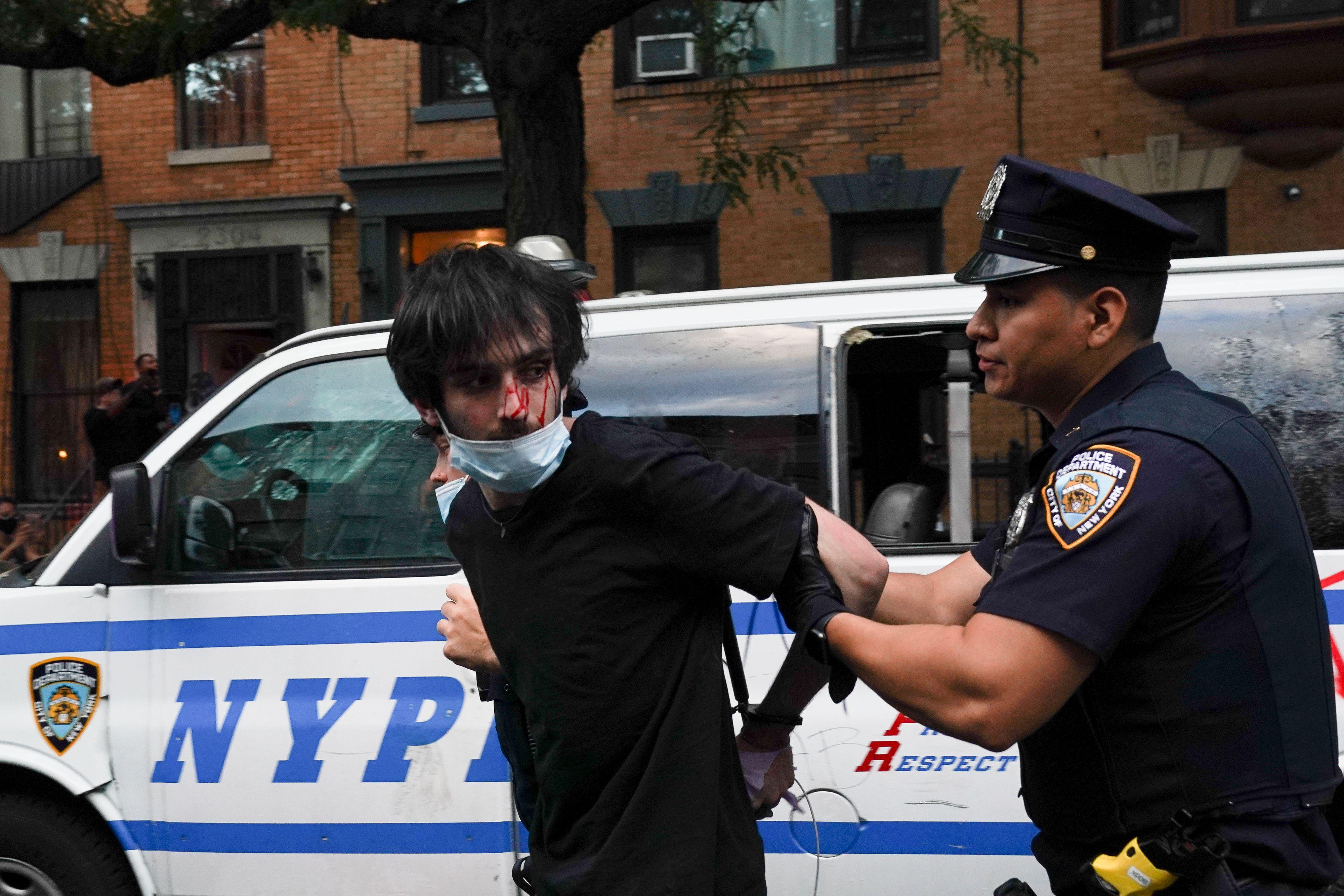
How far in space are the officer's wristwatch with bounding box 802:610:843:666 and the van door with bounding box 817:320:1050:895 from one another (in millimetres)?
1352

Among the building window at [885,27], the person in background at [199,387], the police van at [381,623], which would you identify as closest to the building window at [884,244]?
the building window at [885,27]

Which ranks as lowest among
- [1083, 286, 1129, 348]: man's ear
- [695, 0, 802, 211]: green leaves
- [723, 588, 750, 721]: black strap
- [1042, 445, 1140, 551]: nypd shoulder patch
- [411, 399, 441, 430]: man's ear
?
[723, 588, 750, 721]: black strap

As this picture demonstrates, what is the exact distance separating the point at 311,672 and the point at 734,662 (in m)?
1.78

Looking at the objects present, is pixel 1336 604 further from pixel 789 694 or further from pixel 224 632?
pixel 224 632

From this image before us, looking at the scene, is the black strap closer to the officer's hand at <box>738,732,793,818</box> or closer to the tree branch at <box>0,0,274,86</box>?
the officer's hand at <box>738,732,793,818</box>

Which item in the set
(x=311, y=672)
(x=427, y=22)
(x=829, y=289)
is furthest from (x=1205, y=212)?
(x=311, y=672)

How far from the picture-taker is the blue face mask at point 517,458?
1.92 meters

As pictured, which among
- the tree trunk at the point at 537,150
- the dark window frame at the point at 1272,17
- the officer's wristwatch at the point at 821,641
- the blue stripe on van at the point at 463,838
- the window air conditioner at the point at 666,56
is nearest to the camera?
the officer's wristwatch at the point at 821,641

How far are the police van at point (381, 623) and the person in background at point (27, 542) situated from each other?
7.40 feet

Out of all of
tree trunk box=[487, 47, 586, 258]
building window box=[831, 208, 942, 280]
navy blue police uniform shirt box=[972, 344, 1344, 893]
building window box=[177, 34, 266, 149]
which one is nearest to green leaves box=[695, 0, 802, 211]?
building window box=[831, 208, 942, 280]

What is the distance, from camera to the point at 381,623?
Result: 3.51 metres

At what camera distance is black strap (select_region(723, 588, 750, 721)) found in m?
2.06

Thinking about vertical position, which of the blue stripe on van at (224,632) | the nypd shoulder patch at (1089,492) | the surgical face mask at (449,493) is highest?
the nypd shoulder patch at (1089,492)

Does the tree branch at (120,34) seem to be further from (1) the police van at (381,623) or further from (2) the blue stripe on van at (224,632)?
(2) the blue stripe on van at (224,632)
